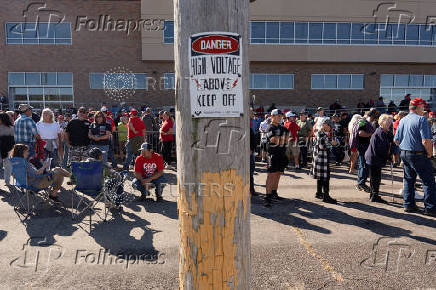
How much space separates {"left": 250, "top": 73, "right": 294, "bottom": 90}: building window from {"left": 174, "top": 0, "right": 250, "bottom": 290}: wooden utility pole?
25.5 m

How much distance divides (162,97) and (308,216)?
2181cm

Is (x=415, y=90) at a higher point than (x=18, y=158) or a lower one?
higher

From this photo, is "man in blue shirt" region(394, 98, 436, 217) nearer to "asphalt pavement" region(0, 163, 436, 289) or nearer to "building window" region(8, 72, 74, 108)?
"asphalt pavement" region(0, 163, 436, 289)

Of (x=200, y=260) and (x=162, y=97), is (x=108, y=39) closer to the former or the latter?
(x=162, y=97)

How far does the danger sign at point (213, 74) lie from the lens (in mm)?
1520

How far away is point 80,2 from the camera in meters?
25.8

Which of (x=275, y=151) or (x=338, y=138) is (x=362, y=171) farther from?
(x=338, y=138)

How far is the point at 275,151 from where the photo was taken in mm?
6770

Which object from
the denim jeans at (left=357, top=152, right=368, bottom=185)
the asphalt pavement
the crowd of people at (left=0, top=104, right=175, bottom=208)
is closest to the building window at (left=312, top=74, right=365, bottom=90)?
the crowd of people at (left=0, top=104, right=175, bottom=208)

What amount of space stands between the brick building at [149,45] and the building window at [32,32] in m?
0.07

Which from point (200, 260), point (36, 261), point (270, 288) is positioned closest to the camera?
point (200, 260)

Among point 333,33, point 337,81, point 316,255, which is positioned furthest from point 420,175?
point 337,81

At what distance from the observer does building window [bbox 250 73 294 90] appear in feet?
87.8

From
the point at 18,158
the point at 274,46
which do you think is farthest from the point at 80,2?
the point at 18,158
